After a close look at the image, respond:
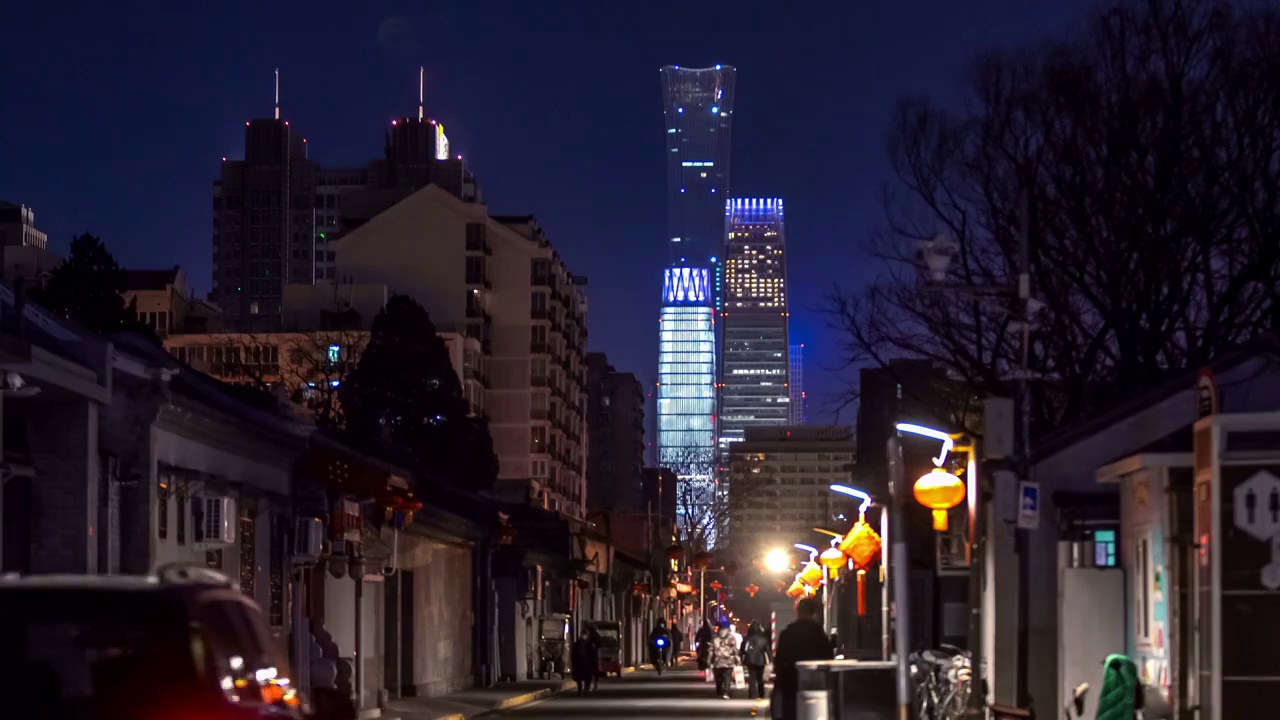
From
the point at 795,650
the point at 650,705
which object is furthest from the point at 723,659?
the point at 795,650

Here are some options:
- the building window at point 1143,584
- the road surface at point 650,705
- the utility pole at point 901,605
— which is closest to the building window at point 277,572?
the road surface at point 650,705

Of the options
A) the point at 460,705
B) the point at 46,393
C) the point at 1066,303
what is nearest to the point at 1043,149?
the point at 1066,303

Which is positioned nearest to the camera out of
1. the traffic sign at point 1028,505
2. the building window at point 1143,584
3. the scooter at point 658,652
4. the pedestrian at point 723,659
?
the traffic sign at point 1028,505

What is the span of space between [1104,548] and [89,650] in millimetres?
19533

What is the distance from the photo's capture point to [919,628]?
38938 mm

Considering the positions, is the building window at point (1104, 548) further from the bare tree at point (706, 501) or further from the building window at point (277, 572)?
the bare tree at point (706, 501)

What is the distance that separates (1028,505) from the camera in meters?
20.1

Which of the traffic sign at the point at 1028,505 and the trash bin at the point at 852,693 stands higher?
the traffic sign at the point at 1028,505

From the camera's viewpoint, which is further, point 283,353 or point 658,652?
point 283,353

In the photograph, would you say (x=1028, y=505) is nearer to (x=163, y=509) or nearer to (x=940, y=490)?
(x=940, y=490)

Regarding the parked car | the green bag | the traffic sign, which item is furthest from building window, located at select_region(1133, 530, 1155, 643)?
the parked car

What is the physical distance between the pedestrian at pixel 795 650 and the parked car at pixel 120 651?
15342 mm

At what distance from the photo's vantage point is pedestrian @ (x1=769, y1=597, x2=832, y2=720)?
2320cm

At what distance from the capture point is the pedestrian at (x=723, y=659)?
151 feet
